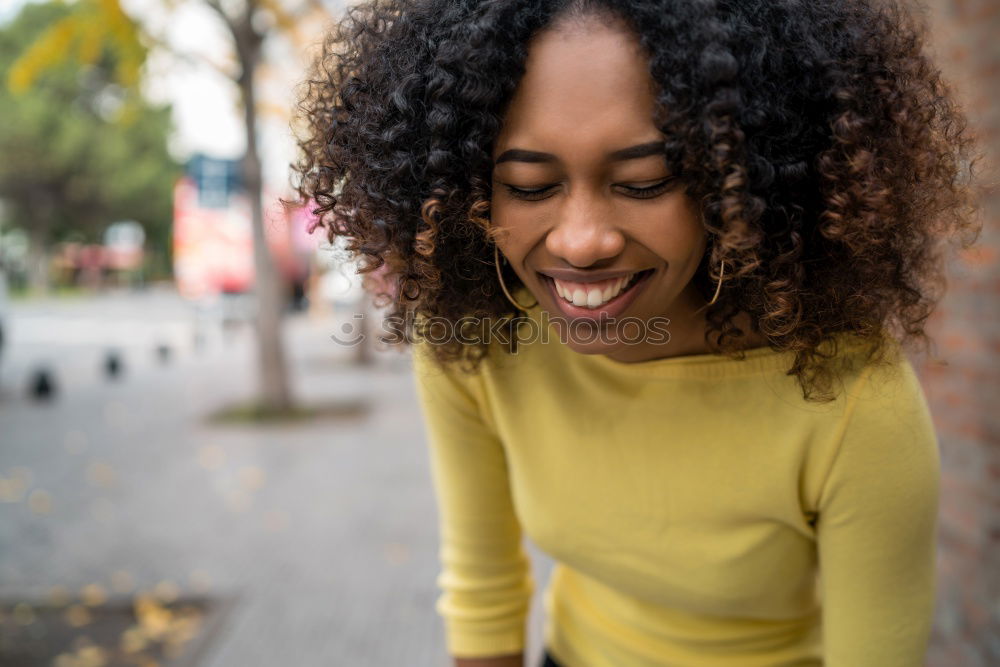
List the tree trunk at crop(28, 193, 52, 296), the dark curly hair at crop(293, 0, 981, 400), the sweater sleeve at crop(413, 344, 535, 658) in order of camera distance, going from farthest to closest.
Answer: the tree trunk at crop(28, 193, 52, 296) < the sweater sleeve at crop(413, 344, 535, 658) < the dark curly hair at crop(293, 0, 981, 400)

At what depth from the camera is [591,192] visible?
114cm

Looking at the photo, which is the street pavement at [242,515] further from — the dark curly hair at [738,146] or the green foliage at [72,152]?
the green foliage at [72,152]

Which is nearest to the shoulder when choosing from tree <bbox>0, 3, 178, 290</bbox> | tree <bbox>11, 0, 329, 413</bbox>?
tree <bbox>11, 0, 329, 413</bbox>

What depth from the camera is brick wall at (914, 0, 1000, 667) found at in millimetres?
2418

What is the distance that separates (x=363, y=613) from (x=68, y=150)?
30615 mm

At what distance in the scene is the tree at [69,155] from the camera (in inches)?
1138

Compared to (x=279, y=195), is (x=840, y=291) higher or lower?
lower

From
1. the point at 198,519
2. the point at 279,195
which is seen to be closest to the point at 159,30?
the point at 198,519

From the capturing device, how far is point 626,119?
110 cm

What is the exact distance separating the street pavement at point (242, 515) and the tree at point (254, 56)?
2.45 ft

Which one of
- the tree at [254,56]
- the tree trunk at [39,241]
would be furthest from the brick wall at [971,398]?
the tree trunk at [39,241]

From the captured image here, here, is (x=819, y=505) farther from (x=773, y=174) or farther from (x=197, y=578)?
(x=197, y=578)

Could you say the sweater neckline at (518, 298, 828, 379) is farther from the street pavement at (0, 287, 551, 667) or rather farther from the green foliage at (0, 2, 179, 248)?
the green foliage at (0, 2, 179, 248)

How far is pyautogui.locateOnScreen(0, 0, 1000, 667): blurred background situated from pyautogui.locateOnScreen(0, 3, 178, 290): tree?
1774 centimetres
